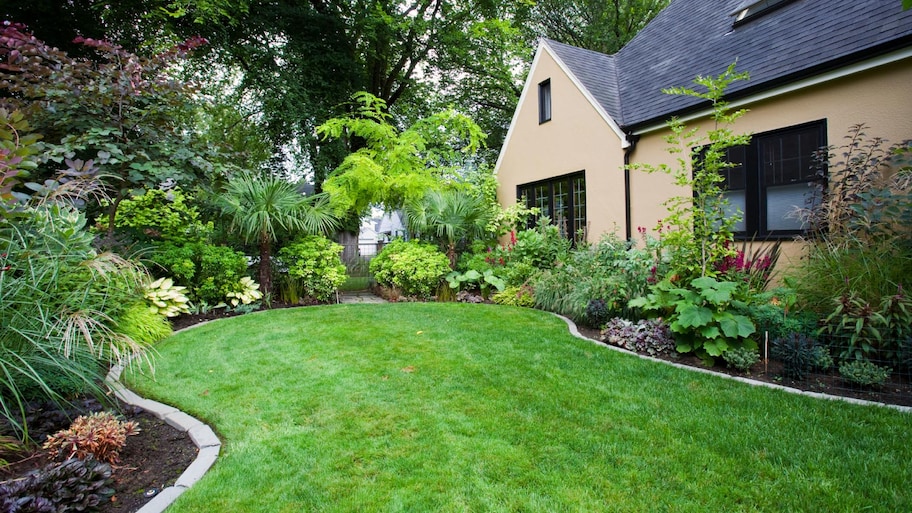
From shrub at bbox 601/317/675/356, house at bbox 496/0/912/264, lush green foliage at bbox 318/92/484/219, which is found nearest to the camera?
shrub at bbox 601/317/675/356

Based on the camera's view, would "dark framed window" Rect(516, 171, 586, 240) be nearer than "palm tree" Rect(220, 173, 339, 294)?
No

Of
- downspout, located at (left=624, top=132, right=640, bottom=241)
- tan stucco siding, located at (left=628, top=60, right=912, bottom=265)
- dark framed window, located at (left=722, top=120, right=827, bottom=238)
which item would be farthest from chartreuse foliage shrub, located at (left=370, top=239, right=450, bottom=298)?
tan stucco siding, located at (left=628, top=60, right=912, bottom=265)

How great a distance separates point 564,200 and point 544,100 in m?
2.59

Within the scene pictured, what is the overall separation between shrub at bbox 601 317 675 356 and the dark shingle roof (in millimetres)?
3867

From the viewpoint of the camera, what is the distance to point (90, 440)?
2193 millimetres

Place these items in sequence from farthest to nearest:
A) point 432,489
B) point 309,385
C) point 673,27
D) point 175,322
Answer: point 673,27, point 175,322, point 309,385, point 432,489

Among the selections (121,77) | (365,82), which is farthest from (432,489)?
(365,82)

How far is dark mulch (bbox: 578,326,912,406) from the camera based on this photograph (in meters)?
3.04

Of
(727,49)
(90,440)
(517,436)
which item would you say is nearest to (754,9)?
(727,49)

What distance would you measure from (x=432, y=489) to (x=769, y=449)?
6.11 feet

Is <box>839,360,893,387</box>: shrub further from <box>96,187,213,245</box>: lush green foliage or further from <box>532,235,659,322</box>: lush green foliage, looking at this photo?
<box>96,187,213,245</box>: lush green foliage

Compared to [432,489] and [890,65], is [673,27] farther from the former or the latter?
[432,489]

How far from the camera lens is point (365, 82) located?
1391cm

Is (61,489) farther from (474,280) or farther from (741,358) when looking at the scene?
(474,280)
